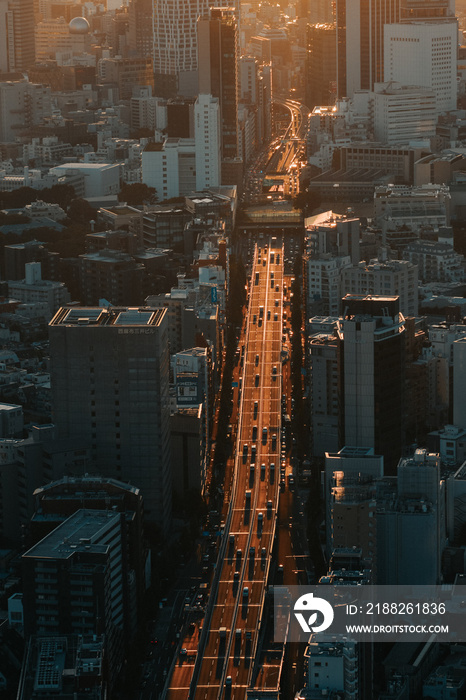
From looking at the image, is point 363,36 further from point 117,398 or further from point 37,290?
point 117,398

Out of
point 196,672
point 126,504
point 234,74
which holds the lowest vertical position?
point 196,672

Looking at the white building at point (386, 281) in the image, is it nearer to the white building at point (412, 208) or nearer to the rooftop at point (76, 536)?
the white building at point (412, 208)

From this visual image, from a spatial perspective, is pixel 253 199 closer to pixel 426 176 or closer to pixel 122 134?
pixel 426 176

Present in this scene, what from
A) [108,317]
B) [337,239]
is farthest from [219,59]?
[108,317]

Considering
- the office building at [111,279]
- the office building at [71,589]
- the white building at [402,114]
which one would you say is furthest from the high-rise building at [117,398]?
the white building at [402,114]

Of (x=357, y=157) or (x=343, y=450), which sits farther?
(x=357, y=157)

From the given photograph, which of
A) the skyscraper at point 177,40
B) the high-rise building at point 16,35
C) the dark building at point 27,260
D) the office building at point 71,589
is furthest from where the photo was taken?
the high-rise building at point 16,35

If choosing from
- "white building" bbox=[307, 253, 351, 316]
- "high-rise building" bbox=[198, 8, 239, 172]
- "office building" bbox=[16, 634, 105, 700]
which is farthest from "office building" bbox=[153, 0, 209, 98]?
"office building" bbox=[16, 634, 105, 700]

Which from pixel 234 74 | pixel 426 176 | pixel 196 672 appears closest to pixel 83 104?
pixel 234 74
